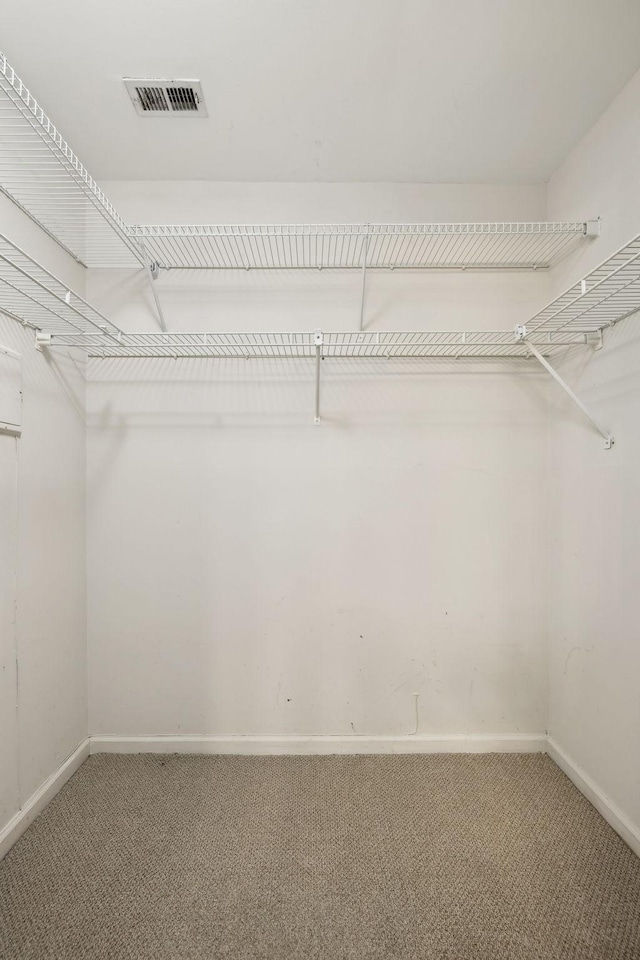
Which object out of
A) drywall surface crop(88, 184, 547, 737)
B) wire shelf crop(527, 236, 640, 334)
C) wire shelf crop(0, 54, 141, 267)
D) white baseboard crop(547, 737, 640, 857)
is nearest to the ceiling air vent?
wire shelf crop(0, 54, 141, 267)

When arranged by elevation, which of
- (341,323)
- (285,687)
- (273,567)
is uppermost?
(341,323)

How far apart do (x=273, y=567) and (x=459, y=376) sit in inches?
46.6

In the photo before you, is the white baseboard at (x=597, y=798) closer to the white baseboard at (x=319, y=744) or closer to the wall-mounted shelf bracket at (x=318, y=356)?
the white baseboard at (x=319, y=744)

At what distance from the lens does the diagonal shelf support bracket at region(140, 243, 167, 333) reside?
1.75 metres

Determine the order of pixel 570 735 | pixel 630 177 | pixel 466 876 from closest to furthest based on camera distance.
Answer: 1. pixel 466 876
2. pixel 630 177
3. pixel 570 735

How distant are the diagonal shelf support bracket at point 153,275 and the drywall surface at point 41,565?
32cm

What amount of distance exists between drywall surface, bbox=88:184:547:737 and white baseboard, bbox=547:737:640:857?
0.13 m

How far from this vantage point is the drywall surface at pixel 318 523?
1.92m

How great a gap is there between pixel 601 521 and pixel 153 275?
208cm

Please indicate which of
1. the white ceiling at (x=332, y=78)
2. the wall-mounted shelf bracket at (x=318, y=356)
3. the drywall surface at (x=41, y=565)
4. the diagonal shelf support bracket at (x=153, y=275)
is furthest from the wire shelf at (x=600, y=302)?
the drywall surface at (x=41, y=565)

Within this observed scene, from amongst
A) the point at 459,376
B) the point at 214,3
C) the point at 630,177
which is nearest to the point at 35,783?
the point at 459,376

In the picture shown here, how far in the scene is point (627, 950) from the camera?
1.13 meters

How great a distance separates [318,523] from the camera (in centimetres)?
193

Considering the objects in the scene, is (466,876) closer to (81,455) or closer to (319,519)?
(319,519)
